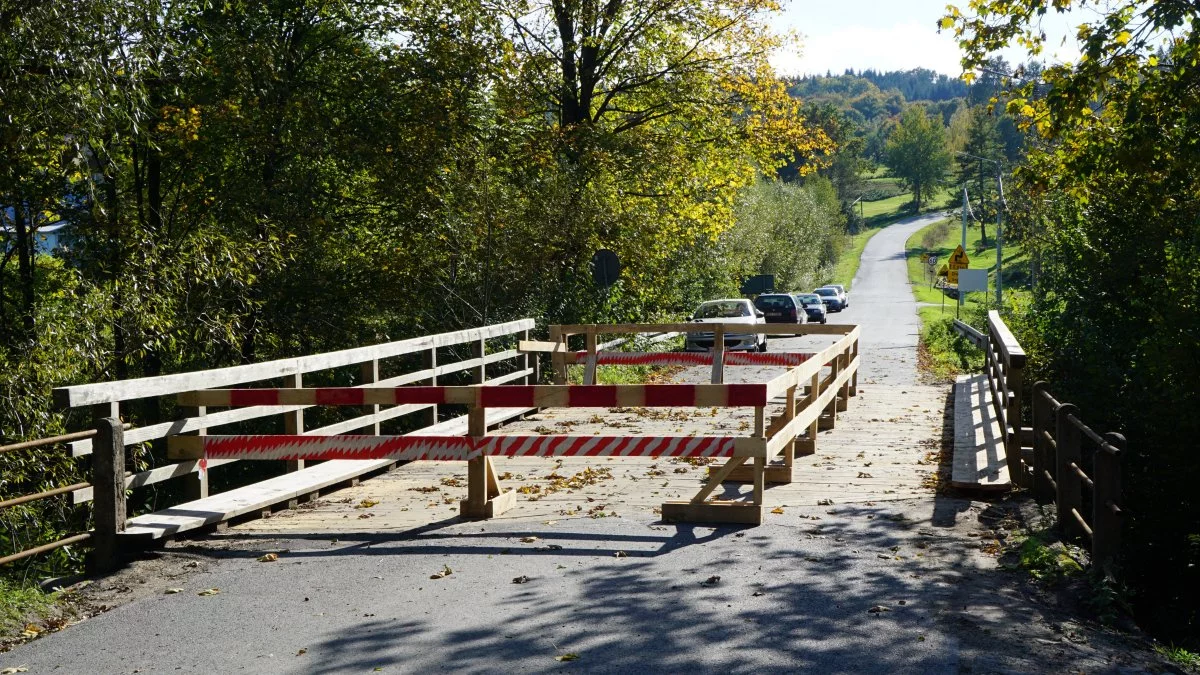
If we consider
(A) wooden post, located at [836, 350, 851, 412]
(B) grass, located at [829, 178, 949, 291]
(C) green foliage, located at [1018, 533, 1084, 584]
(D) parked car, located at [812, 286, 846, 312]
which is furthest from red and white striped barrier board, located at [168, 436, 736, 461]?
(B) grass, located at [829, 178, 949, 291]

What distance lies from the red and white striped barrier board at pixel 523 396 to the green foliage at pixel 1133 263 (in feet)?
13.1

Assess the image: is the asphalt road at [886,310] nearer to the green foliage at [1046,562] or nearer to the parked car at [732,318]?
the parked car at [732,318]

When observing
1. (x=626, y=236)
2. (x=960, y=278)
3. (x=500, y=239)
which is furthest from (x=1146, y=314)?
(x=960, y=278)

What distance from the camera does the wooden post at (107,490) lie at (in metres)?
7.82

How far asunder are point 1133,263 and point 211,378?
1252cm

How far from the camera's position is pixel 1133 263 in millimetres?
16031

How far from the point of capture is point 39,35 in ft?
35.8

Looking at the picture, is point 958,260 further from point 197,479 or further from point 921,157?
point 921,157

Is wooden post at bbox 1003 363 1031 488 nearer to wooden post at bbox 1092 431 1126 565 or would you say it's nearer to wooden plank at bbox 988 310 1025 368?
→ wooden plank at bbox 988 310 1025 368

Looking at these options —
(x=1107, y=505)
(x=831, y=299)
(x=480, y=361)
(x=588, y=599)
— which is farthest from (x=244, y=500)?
(x=831, y=299)

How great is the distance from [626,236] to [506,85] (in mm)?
4842

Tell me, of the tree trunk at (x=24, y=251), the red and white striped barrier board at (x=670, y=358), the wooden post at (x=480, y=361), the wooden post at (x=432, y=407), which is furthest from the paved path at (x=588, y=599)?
the tree trunk at (x=24, y=251)

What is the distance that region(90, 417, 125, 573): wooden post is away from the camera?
782 centimetres

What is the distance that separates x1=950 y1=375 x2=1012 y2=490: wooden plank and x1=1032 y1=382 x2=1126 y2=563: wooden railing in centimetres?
49
